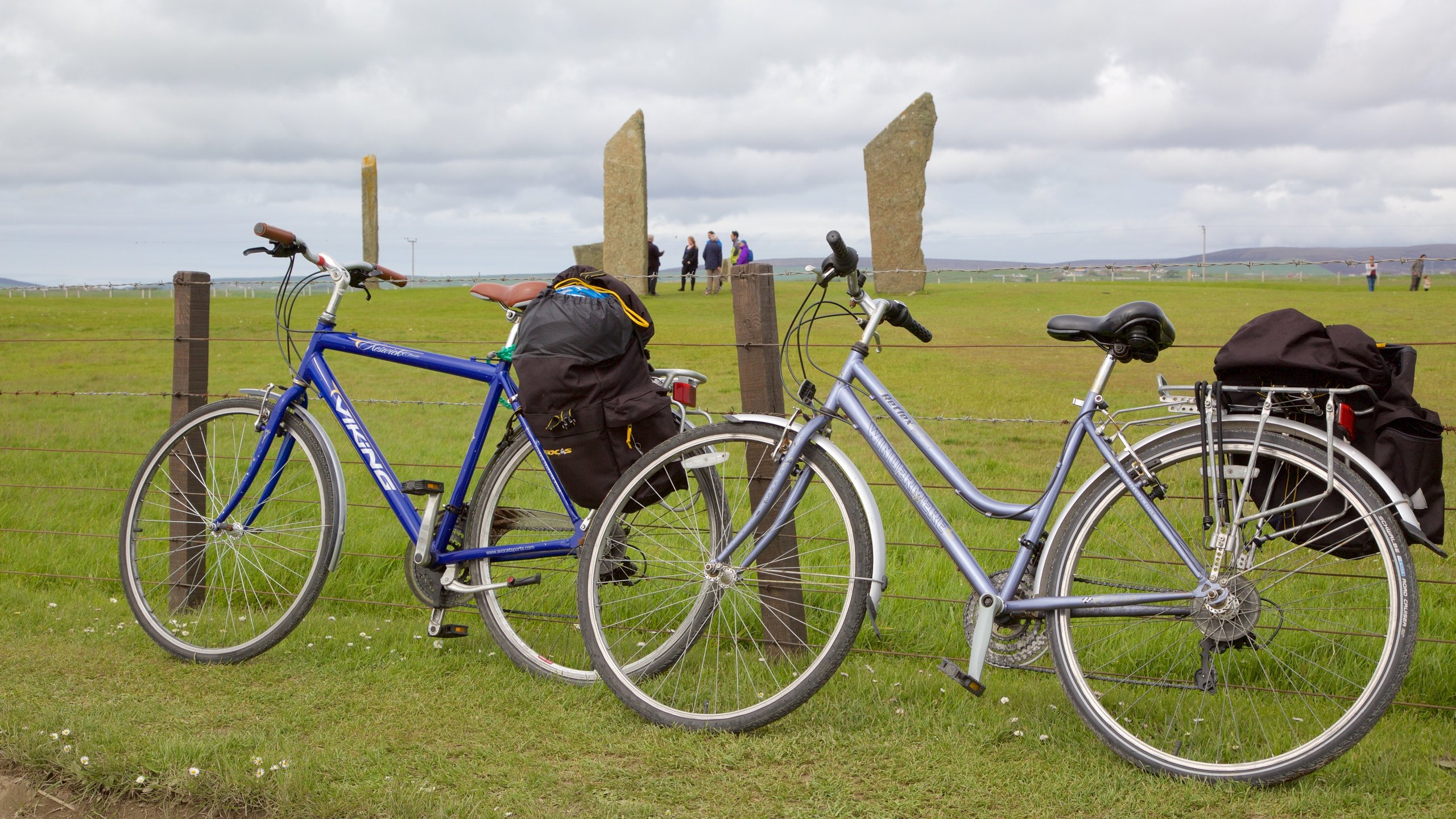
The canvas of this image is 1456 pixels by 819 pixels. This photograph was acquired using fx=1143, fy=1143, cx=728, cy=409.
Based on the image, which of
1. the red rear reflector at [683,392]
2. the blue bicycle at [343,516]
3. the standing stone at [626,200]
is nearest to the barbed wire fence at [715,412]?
the red rear reflector at [683,392]

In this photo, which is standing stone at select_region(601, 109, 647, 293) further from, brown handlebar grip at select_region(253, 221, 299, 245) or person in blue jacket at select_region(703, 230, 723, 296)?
brown handlebar grip at select_region(253, 221, 299, 245)

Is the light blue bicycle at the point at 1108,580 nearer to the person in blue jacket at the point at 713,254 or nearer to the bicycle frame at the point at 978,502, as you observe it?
the bicycle frame at the point at 978,502

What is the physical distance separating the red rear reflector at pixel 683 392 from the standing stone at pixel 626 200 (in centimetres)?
1558

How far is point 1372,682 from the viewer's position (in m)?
2.58

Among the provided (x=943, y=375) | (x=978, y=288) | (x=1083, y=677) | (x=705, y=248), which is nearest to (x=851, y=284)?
(x=1083, y=677)

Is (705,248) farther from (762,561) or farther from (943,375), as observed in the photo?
(762,561)

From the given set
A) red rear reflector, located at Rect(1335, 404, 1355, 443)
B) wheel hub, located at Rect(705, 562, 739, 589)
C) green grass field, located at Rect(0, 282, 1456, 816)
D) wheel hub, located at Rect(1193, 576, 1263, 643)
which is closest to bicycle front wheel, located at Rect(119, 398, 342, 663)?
green grass field, located at Rect(0, 282, 1456, 816)

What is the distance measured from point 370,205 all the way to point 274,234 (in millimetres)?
21763

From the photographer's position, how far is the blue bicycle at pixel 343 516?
3.57 metres

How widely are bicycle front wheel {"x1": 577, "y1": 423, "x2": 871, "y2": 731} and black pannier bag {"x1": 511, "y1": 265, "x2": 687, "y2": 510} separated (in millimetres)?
119

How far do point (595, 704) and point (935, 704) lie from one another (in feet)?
3.23

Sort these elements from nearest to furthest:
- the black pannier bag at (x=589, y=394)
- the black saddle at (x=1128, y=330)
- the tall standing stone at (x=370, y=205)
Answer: the black saddle at (x=1128, y=330), the black pannier bag at (x=589, y=394), the tall standing stone at (x=370, y=205)

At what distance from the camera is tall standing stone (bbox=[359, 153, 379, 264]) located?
2436 cm

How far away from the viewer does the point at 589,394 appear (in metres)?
3.35
